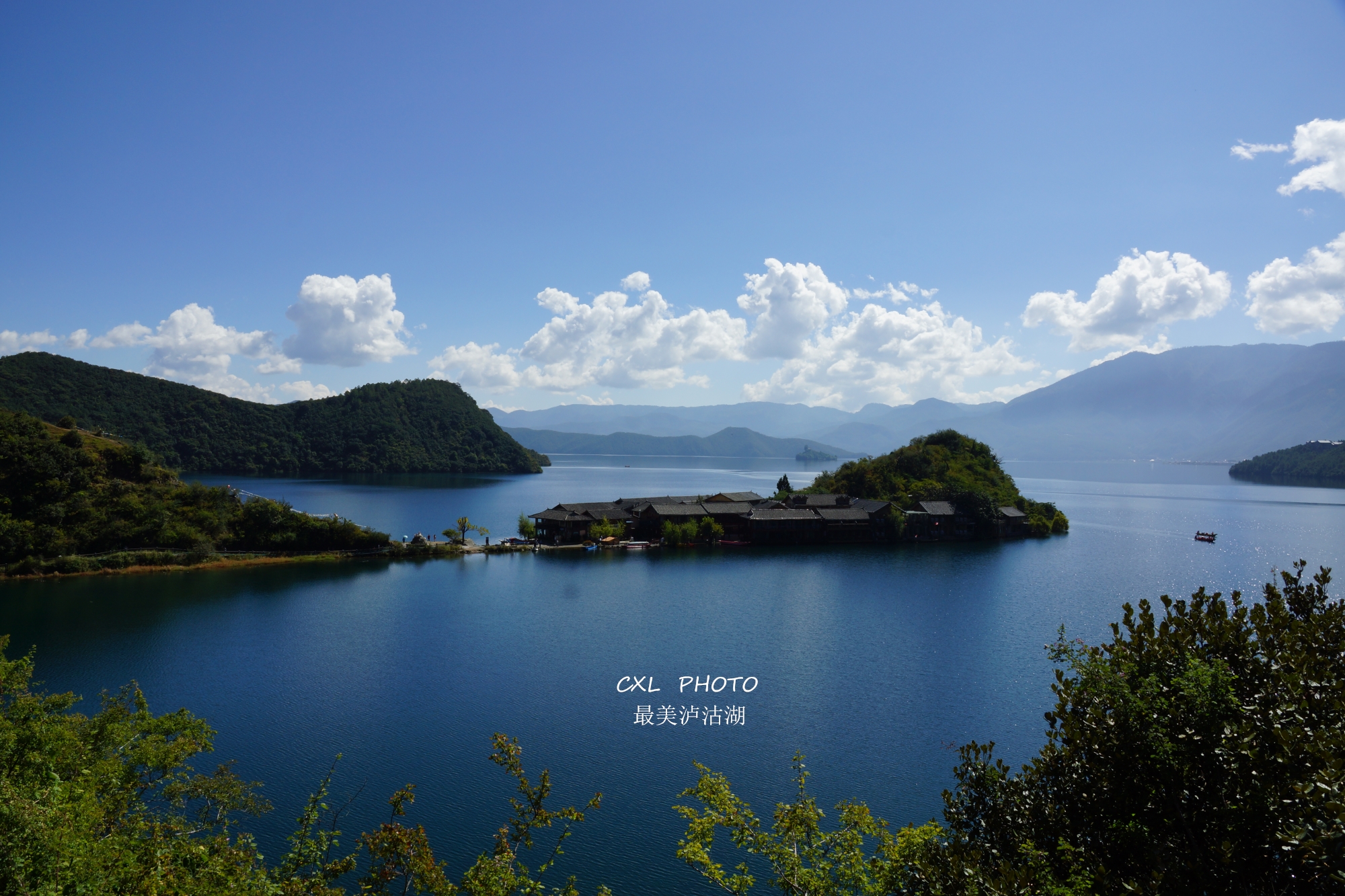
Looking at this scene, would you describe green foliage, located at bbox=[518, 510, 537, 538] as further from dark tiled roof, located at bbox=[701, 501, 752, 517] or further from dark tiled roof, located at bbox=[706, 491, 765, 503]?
dark tiled roof, located at bbox=[706, 491, 765, 503]

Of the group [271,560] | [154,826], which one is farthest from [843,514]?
[154,826]

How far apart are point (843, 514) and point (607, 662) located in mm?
33646

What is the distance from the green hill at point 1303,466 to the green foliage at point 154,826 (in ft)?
502

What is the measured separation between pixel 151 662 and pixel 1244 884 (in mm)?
28786

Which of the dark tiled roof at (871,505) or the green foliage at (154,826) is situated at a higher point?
the dark tiled roof at (871,505)

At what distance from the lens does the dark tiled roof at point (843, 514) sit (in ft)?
175

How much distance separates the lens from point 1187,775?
21.3ft

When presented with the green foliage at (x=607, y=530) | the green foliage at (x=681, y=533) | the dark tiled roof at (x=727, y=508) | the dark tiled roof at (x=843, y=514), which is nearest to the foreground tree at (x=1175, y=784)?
the green foliage at (x=681, y=533)

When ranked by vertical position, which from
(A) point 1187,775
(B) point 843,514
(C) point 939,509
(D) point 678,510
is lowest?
(B) point 843,514

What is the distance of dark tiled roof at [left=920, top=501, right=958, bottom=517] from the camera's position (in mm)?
55562

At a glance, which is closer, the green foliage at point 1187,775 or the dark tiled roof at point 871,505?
the green foliage at point 1187,775

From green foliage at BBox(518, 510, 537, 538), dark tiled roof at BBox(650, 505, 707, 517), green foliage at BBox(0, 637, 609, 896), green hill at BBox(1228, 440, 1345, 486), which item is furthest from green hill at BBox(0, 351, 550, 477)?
green hill at BBox(1228, 440, 1345, 486)

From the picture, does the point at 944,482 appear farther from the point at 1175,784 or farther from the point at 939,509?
the point at 1175,784

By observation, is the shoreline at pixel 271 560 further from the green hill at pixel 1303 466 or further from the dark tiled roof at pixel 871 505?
the green hill at pixel 1303 466
